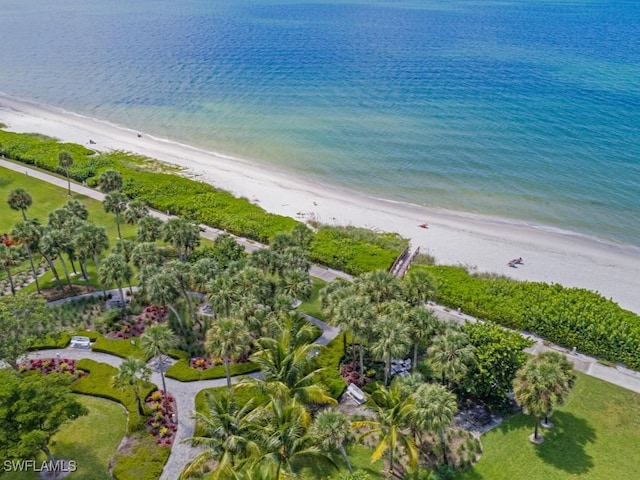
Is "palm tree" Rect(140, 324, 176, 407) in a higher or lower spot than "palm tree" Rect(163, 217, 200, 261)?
lower

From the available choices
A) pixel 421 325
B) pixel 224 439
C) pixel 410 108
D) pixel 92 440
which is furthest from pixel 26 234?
pixel 410 108

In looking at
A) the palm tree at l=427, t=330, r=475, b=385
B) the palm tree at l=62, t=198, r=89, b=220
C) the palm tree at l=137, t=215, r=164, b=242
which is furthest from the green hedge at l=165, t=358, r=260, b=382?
the palm tree at l=62, t=198, r=89, b=220

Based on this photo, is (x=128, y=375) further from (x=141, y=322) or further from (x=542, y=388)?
(x=542, y=388)

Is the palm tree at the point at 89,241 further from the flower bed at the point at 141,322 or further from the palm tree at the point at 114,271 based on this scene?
the flower bed at the point at 141,322

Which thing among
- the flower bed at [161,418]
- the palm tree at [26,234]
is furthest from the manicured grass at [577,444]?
the palm tree at [26,234]

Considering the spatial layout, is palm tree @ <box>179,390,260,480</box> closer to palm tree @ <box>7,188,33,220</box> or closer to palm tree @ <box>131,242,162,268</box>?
palm tree @ <box>131,242,162,268</box>

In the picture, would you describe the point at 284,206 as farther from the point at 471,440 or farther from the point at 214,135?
the point at 471,440
